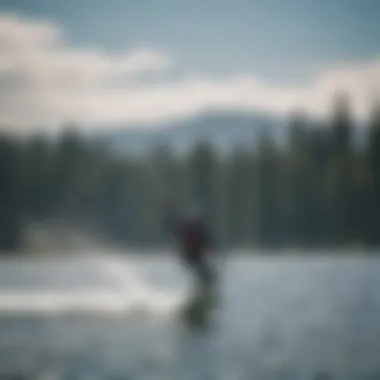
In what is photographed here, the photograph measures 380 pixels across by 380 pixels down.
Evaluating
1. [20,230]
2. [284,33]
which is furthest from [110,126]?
[284,33]

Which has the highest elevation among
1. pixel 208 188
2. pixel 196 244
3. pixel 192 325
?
pixel 208 188

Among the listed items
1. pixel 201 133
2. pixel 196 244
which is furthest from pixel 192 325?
pixel 201 133

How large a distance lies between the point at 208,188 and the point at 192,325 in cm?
38

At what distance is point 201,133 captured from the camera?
1608mm

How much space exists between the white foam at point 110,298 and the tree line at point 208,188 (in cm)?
9

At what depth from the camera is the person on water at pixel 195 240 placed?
5.22ft

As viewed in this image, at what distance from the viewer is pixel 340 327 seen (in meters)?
1.61

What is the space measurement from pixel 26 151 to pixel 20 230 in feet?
0.74

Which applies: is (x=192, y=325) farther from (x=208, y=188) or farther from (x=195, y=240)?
(x=208, y=188)

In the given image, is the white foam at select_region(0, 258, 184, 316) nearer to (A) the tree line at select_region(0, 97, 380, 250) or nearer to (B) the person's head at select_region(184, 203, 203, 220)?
(A) the tree line at select_region(0, 97, 380, 250)

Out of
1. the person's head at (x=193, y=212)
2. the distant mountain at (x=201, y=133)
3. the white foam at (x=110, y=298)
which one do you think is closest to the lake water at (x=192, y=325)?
the white foam at (x=110, y=298)

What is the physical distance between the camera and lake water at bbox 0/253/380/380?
160 centimetres

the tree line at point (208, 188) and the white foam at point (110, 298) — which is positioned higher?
the tree line at point (208, 188)

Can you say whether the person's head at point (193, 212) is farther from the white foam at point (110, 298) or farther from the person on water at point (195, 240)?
the white foam at point (110, 298)
